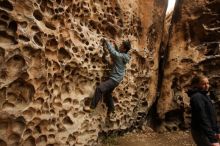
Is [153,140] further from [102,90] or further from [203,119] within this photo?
[203,119]

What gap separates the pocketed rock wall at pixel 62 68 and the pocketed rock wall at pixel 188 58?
0.97m

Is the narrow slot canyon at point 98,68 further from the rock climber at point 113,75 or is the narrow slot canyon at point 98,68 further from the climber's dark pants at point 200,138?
the climber's dark pants at point 200,138

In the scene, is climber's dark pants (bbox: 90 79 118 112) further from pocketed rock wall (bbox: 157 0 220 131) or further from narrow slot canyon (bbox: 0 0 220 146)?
pocketed rock wall (bbox: 157 0 220 131)

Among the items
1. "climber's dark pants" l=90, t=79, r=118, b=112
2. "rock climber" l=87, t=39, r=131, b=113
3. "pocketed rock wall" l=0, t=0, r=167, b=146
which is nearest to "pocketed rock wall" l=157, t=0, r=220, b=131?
"pocketed rock wall" l=0, t=0, r=167, b=146

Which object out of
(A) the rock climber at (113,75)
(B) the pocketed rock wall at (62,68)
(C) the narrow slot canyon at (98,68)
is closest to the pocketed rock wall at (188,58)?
(C) the narrow slot canyon at (98,68)

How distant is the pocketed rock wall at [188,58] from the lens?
887 cm

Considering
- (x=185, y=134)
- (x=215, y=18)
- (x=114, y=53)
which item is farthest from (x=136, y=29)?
(x=185, y=134)

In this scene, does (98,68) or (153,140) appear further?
(153,140)

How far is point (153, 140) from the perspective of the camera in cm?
809

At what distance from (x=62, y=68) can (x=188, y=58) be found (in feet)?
13.7

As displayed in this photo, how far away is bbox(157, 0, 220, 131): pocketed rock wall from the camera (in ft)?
29.1

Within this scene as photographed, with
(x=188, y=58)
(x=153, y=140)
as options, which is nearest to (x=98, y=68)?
(x=153, y=140)

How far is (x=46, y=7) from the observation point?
5.84 meters

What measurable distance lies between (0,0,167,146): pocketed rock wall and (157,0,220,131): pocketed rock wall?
3.19ft
